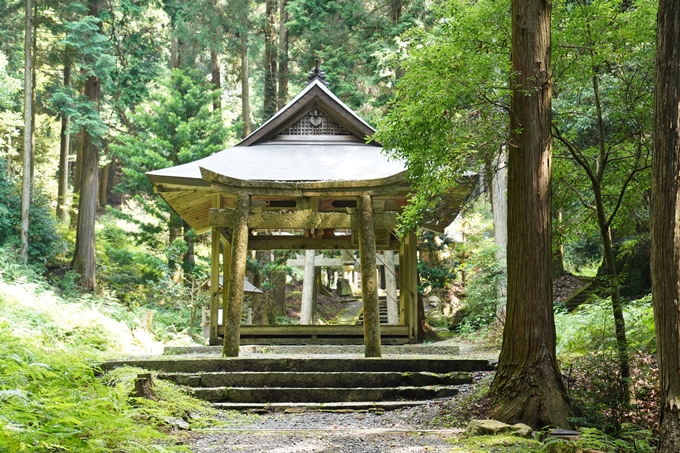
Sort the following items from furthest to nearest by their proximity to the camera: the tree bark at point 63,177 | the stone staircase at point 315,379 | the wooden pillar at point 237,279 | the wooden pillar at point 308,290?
the tree bark at point 63,177, the wooden pillar at point 308,290, the wooden pillar at point 237,279, the stone staircase at point 315,379

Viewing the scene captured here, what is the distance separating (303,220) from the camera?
9.50 meters

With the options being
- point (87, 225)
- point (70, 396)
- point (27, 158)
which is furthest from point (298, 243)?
point (27, 158)

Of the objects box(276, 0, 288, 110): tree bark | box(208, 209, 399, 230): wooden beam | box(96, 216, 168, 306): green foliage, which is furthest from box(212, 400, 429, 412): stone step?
box(276, 0, 288, 110): tree bark

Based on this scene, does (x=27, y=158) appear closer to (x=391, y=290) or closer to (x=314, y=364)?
(x=391, y=290)

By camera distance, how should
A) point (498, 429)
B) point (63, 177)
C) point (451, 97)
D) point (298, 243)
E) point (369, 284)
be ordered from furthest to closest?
point (63, 177)
point (298, 243)
point (369, 284)
point (451, 97)
point (498, 429)

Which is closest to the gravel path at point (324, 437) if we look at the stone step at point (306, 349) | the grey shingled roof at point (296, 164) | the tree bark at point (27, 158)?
the stone step at point (306, 349)

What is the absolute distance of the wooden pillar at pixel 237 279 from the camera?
898 centimetres

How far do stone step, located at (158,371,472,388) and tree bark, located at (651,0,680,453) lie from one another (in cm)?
389

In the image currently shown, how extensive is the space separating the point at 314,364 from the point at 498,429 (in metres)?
3.46

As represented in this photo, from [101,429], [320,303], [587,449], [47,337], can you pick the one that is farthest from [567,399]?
[320,303]

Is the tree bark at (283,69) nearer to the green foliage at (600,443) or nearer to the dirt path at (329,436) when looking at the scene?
the dirt path at (329,436)

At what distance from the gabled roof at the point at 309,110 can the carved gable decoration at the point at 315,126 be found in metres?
0.08

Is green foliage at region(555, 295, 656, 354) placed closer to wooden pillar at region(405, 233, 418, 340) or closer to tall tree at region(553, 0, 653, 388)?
tall tree at region(553, 0, 653, 388)

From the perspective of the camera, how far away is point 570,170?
7746 millimetres
